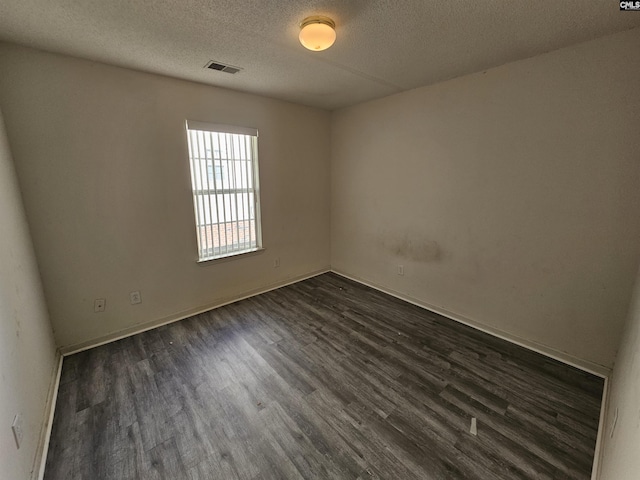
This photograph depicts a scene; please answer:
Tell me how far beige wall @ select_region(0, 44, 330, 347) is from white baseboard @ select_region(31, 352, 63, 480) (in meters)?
0.39

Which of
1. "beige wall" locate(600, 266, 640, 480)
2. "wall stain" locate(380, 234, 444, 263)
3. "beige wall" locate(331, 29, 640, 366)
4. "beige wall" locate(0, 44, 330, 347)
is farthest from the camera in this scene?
"wall stain" locate(380, 234, 444, 263)

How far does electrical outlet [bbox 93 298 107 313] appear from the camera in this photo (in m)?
2.46

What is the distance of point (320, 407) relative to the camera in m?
1.82

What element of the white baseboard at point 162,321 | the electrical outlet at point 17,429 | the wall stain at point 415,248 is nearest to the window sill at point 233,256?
the white baseboard at point 162,321

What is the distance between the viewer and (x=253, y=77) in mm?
2605

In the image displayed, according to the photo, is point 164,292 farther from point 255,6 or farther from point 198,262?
point 255,6

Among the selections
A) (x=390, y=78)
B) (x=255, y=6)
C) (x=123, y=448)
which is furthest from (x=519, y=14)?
(x=123, y=448)

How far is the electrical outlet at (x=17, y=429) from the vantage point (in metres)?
1.22

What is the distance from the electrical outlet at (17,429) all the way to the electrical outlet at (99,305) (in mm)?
1295

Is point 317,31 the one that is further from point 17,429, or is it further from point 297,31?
point 17,429

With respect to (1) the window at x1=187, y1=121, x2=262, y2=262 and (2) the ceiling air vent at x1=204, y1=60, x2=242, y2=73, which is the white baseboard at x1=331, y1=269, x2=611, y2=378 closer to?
(1) the window at x1=187, y1=121, x2=262, y2=262

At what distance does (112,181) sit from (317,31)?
2.10 m

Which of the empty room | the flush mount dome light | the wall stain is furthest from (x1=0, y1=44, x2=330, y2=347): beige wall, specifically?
the wall stain

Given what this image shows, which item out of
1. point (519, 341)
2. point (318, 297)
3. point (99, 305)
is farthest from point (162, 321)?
point (519, 341)
